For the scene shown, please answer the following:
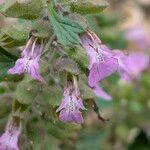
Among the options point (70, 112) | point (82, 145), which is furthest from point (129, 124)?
point (70, 112)

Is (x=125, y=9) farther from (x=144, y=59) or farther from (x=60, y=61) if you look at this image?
(x=60, y=61)

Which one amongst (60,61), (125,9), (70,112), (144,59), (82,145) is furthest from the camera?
(125,9)

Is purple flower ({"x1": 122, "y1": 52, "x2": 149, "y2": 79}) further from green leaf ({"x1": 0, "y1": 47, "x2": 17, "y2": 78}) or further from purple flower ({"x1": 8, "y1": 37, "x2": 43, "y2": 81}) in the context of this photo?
purple flower ({"x1": 8, "y1": 37, "x2": 43, "y2": 81})

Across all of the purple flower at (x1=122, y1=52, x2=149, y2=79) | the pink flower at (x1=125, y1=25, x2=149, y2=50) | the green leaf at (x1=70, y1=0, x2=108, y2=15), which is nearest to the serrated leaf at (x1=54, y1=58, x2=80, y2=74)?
the green leaf at (x1=70, y1=0, x2=108, y2=15)

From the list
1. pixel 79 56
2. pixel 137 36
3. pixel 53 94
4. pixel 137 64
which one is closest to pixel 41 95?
pixel 53 94

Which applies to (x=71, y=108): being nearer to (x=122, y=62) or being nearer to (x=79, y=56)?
→ (x=79, y=56)

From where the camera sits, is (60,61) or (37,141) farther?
(37,141)

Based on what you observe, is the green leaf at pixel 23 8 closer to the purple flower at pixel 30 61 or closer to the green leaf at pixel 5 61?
the purple flower at pixel 30 61
